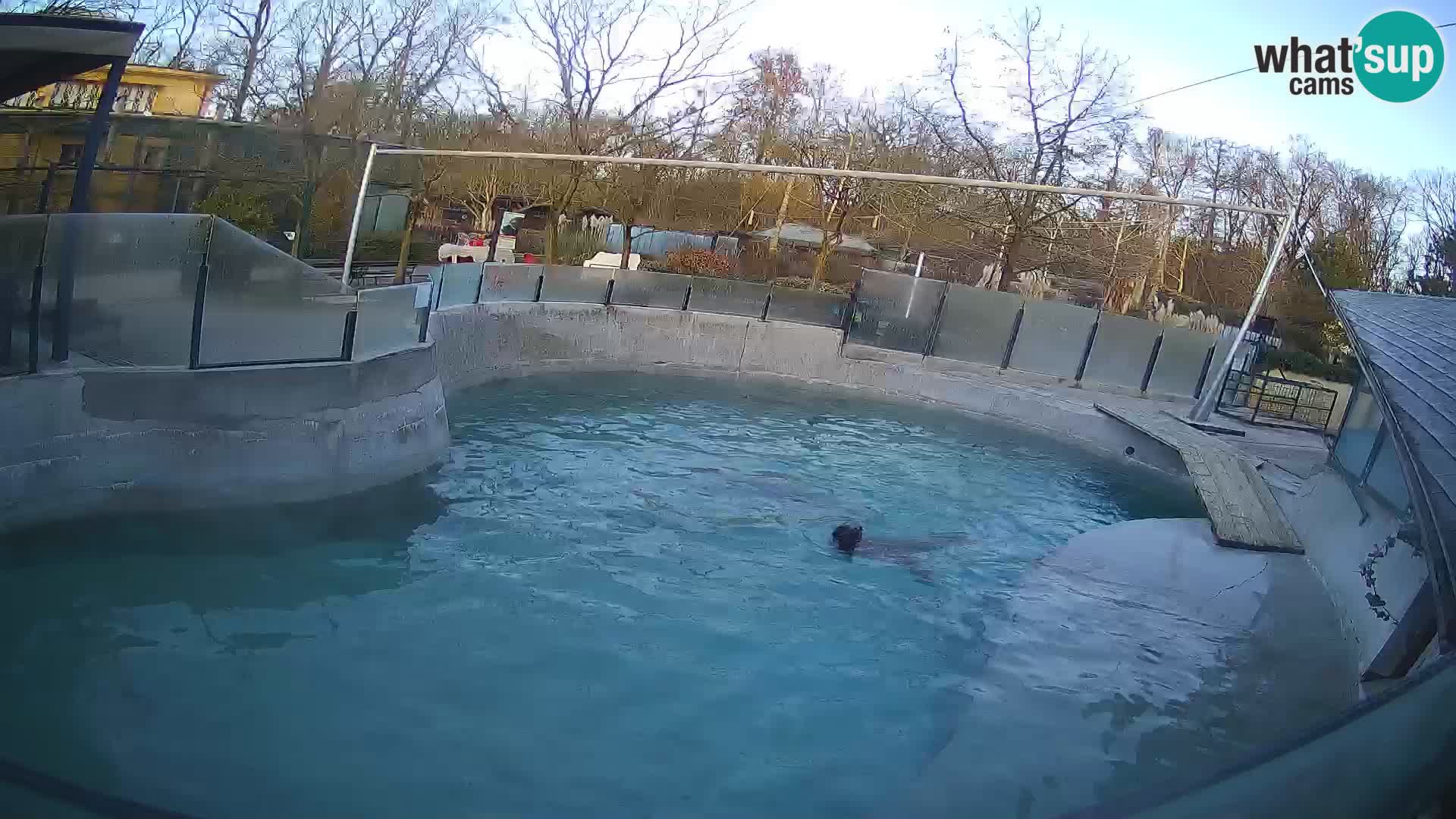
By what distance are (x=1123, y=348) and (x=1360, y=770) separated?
867 inches

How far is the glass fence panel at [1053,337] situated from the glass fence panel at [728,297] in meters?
5.98

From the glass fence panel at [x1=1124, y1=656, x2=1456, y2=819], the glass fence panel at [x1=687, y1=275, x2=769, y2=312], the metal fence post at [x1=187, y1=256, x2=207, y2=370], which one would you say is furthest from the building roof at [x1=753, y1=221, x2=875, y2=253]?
the glass fence panel at [x1=1124, y1=656, x2=1456, y2=819]

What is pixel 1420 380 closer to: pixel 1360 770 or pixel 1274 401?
pixel 1360 770

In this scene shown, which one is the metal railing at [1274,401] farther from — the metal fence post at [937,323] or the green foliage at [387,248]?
the green foliage at [387,248]

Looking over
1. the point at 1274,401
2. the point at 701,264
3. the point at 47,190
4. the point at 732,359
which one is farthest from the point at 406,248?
the point at 1274,401

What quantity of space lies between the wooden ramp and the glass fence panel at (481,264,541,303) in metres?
11.4

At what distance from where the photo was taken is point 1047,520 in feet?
48.0

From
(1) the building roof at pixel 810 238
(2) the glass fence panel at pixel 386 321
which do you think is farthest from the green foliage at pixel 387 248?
(1) the building roof at pixel 810 238

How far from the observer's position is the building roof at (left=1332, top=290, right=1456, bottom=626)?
5.31 metres

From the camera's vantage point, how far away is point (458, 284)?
729 inches

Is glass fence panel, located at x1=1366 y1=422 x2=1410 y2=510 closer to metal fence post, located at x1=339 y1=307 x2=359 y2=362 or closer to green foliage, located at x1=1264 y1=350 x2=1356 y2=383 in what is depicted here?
metal fence post, located at x1=339 y1=307 x2=359 y2=362

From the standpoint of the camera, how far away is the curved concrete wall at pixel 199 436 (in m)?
8.70

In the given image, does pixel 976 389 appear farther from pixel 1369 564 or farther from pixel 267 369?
pixel 267 369

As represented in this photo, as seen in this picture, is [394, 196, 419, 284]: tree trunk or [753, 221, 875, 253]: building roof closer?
[394, 196, 419, 284]: tree trunk
